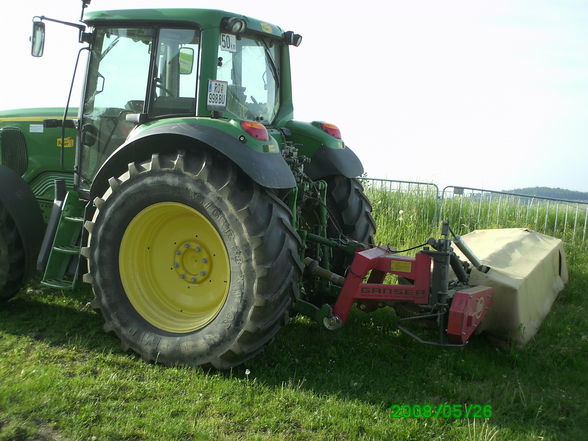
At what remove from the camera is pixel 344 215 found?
5.43m

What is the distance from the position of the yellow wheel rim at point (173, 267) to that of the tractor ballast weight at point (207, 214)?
0.01 meters

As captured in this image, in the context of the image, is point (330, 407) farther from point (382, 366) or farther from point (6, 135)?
point (6, 135)

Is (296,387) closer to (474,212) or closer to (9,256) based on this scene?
(9,256)

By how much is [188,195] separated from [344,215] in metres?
1.81

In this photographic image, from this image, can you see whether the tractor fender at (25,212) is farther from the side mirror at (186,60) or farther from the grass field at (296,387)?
the side mirror at (186,60)

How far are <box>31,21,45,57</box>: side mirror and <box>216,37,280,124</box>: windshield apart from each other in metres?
1.41

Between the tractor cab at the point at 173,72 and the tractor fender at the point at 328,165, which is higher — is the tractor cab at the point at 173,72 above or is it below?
above

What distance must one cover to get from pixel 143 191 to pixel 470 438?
256cm

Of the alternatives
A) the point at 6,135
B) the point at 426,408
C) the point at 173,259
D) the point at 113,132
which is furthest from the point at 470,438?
the point at 6,135

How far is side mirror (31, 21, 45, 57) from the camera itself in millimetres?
4648

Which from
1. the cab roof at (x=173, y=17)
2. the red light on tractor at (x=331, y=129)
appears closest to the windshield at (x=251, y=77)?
the cab roof at (x=173, y=17)

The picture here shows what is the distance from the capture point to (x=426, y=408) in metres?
3.67

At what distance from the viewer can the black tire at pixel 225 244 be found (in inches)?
153

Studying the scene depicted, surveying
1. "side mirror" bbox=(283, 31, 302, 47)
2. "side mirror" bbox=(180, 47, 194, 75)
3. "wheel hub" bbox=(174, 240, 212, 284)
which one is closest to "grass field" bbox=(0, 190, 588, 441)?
"wheel hub" bbox=(174, 240, 212, 284)
